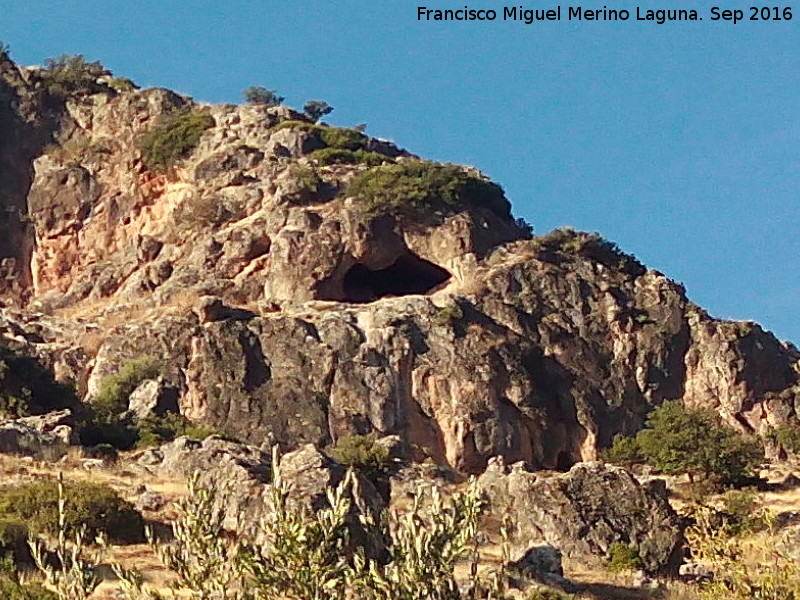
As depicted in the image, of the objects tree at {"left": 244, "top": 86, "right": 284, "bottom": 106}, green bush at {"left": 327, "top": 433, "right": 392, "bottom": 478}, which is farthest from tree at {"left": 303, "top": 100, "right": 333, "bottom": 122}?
green bush at {"left": 327, "top": 433, "right": 392, "bottom": 478}

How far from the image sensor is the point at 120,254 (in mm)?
54156

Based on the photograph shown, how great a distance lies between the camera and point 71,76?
61.3m

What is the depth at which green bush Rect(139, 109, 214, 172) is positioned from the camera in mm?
55656

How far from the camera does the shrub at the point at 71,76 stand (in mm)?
61188

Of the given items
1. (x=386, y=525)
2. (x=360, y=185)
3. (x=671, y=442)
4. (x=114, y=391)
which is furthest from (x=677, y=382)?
(x=386, y=525)

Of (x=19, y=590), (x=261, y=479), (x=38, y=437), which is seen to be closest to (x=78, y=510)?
(x=261, y=479)

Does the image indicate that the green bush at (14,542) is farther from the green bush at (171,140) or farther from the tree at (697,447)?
the green bush at (171,140)

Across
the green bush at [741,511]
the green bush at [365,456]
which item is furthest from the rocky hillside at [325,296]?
the green bush at [741,511]

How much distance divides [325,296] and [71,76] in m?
19.8

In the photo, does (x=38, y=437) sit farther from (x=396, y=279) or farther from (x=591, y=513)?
(x=396, y=279)

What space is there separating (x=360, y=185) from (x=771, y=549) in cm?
3662

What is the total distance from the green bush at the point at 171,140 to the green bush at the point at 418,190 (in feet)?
25.0

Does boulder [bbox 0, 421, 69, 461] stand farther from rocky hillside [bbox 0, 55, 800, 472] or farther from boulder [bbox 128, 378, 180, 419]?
rocky hillside [bbox 0, 55, 800, 472]

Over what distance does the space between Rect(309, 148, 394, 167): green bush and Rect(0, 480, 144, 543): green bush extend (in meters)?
32.6
